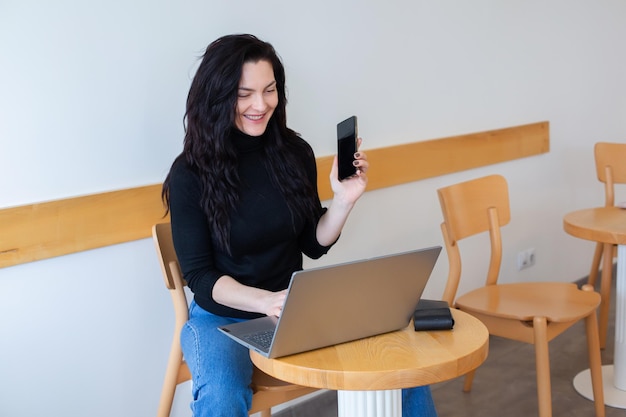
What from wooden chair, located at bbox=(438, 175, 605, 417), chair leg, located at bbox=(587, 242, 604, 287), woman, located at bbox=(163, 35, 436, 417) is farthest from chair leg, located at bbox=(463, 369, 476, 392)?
woman, located at bbox=(163, 35, 436, 417)

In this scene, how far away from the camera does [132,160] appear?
2.44 m

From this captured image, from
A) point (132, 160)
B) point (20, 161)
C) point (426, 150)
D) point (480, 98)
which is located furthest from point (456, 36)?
point (20, 161)

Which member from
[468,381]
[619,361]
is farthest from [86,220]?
[619,361]

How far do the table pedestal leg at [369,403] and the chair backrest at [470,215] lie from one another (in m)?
1.14

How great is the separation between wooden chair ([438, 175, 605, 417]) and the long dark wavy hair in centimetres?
90

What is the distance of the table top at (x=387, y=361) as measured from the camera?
1.58m

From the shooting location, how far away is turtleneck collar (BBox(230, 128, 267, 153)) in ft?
7.37

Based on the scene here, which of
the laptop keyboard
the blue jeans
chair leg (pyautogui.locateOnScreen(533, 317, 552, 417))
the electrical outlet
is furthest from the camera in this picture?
the electrical outlet

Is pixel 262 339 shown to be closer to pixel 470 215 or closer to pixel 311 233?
pixel 311 233

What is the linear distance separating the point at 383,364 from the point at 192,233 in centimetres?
77

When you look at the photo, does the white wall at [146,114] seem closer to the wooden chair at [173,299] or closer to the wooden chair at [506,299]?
the wooden chair at [173,299]

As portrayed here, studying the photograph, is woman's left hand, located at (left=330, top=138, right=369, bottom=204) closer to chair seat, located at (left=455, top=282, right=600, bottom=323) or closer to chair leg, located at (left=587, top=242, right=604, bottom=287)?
chair seat, located at (left=455, top=282, right=600, bottom=323)

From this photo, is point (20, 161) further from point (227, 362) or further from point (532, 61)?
point (532, 61)

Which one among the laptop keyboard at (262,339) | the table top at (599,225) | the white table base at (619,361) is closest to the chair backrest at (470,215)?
the table top at (599,225)
